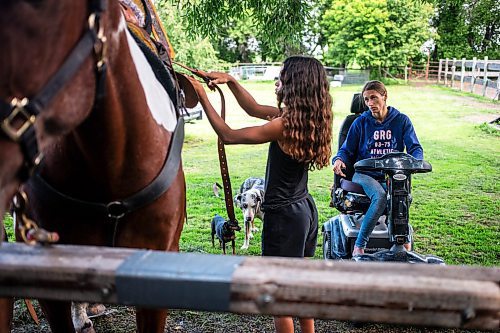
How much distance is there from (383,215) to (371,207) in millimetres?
442

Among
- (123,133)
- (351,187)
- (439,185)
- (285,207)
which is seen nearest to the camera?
(123,133)

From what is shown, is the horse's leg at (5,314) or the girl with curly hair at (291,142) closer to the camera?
the horse's leg at (5,314)

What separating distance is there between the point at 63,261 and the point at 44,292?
0.31 feet

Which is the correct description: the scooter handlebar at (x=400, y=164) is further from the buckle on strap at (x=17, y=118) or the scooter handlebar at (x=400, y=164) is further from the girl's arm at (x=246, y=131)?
the buckle on strap at (x=17, y=118)

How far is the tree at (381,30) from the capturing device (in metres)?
28.6

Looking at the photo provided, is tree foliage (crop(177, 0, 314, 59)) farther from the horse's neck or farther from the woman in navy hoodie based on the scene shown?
the horse's neck

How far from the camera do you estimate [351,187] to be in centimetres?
430

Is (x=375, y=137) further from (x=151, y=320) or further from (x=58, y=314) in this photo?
(x=58, y=314)

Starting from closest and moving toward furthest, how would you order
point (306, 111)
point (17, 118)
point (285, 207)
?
point (17, 118)
point (306, 111)
point (285, 207)

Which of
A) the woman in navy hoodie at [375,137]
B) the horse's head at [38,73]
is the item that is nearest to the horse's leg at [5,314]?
the horse's head at [38,73]

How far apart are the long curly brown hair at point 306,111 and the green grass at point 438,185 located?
8.93 feet

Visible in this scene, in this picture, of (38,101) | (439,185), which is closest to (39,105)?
(38,101)

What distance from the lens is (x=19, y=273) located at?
1298 millimetres

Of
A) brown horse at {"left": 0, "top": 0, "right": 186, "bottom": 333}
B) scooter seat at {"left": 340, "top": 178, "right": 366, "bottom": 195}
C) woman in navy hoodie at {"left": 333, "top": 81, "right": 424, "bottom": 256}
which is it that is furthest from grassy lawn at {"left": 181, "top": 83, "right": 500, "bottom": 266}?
brown horse at {"left": 0, "top": 0, "right": 186, "bottom": 333}
